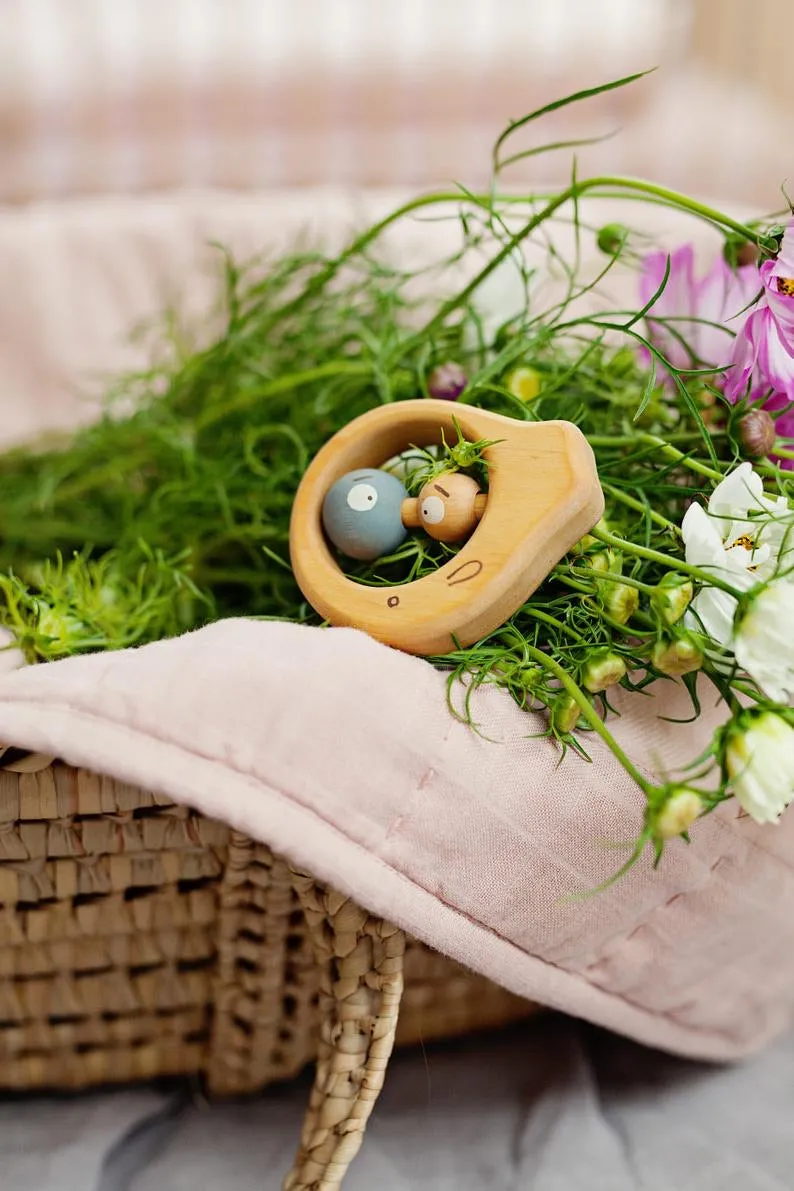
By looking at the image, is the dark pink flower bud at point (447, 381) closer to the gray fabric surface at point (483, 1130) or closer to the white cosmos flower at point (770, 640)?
the white cosmos flower at point (770, 640)

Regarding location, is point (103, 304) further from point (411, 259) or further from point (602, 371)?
point (602, 371)

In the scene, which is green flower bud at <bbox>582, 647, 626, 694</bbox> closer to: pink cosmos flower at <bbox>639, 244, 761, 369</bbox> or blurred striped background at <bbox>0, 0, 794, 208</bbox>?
pink cosmos flower at <bbox>639, 244, 761, 369</bbox>

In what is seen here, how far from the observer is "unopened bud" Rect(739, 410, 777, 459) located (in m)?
0.45

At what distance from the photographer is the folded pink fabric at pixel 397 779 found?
38 centimetres

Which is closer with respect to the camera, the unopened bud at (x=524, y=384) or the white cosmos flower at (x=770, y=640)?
the white cosmos flower at (x=770, y=640)

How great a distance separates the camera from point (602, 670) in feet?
1.29

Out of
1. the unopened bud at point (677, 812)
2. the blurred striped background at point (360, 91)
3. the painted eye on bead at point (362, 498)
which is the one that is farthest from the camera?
the blurred striped background at point (360, 91)

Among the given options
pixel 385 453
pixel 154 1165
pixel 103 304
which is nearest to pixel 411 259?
pixel 103 304

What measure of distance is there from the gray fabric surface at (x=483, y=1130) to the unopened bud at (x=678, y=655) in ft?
0.89

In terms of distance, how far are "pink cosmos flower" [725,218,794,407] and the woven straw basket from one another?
27cm

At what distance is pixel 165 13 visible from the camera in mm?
1003

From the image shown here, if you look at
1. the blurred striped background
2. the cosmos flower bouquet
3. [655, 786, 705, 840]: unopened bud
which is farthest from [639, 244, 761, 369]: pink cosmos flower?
the blurred striped background

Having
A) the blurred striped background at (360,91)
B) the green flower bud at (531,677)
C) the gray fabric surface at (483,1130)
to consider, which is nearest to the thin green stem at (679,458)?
the green flower bud at (531,677)

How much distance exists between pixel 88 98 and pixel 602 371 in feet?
2.43
